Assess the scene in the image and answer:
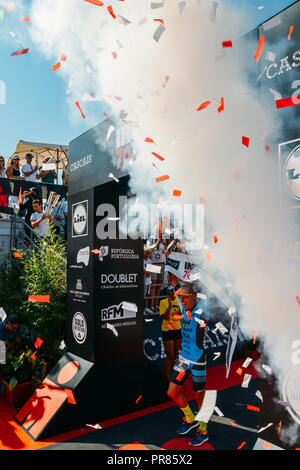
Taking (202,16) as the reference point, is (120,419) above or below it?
below

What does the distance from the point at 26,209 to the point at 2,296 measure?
8.73ft

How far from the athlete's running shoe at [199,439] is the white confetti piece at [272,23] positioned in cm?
379

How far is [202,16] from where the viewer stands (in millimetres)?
3059

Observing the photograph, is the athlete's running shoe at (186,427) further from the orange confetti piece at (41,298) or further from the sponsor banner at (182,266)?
the orange confetti piece at (41,298)

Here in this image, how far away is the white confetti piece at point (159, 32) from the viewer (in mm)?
3194

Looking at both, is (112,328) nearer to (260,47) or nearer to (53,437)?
(53,437)

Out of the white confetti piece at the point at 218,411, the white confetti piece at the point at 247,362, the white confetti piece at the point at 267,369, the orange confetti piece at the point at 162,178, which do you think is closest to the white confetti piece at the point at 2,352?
the white confetti piece at the point at 218,411

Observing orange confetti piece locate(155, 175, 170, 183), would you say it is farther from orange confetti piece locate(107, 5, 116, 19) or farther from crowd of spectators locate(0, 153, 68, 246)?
crowd of spectators locate(0, 153, 68, 246)

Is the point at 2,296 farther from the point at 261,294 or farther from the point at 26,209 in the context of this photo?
the point at 261,294

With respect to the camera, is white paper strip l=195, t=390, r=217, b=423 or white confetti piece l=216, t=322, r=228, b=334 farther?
white confetti piece l=216, t=322, r=228, b=334

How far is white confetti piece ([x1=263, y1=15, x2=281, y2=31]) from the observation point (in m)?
2.44

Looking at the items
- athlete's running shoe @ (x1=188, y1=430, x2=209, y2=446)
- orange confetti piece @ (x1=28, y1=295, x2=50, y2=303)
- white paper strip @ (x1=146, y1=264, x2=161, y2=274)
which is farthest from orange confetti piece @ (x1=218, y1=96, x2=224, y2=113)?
orange confetti piece @ (x1=28, y1=295, x2=50, y2=303)

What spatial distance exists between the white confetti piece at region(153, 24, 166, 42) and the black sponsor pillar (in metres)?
1.00
